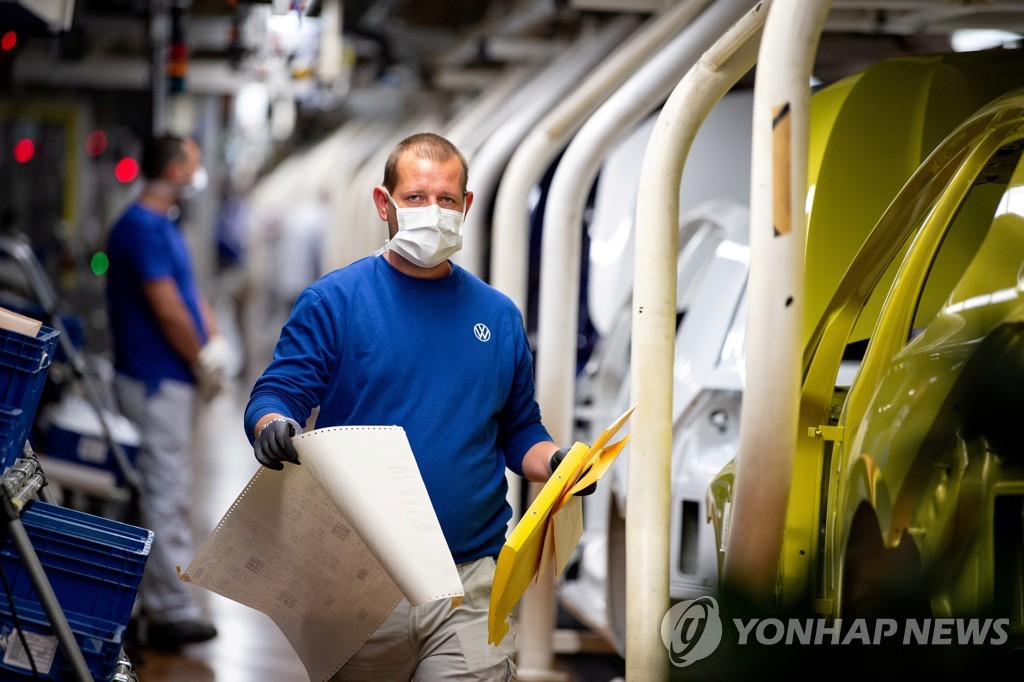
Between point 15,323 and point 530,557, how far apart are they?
135cm

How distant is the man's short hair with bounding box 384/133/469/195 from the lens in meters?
3.41

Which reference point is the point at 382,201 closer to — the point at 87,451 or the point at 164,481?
the point at 164,481

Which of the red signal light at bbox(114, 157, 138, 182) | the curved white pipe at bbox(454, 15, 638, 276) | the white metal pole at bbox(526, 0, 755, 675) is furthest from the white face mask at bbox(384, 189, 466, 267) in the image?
the red signal light at bbox(114, 157, 138, 182)

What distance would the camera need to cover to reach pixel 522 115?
22.5 ft

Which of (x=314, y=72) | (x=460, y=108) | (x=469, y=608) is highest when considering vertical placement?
(x=314, y=72)

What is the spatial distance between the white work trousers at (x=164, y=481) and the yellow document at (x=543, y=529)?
10.8 feet

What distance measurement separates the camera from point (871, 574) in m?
3.70

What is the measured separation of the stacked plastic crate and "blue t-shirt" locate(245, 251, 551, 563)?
2.06 ft

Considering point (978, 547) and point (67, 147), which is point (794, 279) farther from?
point (67, 147)

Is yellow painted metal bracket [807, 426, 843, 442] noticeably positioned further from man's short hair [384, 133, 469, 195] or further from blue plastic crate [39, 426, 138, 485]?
blue plastic crate [39, 426, 138, 485]

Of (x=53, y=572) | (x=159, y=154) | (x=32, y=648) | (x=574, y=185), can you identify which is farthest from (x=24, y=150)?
(x=32, y=648)

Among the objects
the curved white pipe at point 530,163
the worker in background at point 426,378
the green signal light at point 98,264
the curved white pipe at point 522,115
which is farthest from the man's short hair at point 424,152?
the green signal light at point 98,264

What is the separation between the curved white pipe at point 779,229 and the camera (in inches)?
124

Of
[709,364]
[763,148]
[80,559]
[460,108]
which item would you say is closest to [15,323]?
[80,559]
